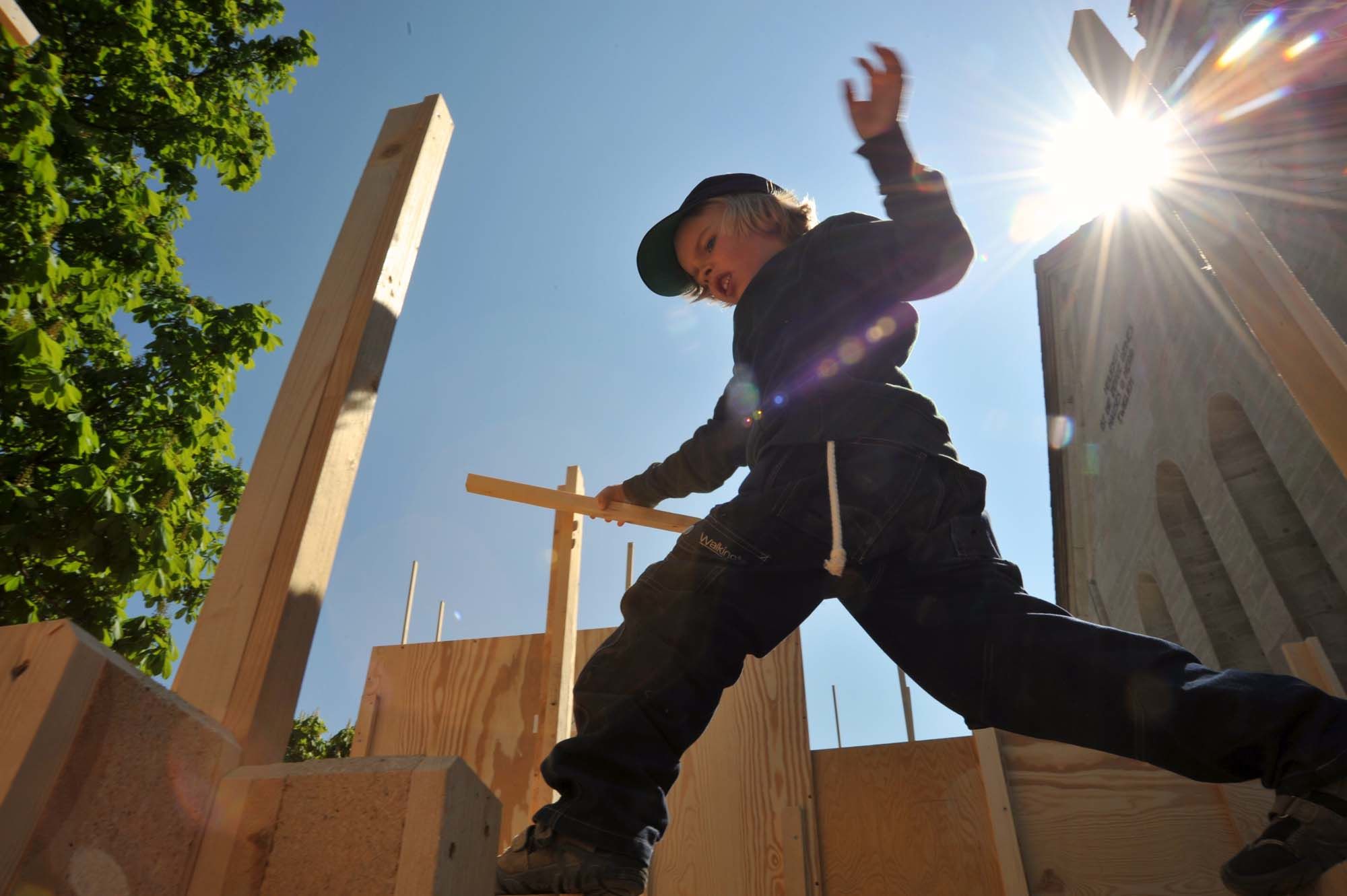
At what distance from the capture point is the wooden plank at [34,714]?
779 millimetres

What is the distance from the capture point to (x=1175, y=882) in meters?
2.58

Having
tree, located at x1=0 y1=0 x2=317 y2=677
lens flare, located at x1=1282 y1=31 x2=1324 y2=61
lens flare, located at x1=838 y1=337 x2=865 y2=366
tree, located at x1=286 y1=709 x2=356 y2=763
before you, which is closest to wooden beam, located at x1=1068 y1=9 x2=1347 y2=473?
lens flare, located at x1=838 y1=337 x2=865 y2=366

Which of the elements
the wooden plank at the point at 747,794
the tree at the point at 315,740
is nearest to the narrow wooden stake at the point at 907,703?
the wooden plank at the point at 747,794

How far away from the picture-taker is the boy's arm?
2.62 m

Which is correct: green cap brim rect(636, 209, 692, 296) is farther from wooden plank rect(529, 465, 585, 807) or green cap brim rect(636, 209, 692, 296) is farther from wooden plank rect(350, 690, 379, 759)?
wooden plank rect(350, 690, 379, 759)

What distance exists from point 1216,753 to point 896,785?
200 centimetres

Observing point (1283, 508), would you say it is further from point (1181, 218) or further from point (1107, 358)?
point (1181, 218)

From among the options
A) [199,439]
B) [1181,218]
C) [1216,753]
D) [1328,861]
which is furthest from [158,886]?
[199,439]

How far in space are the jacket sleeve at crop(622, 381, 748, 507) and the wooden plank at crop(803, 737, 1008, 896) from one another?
1.37 metres

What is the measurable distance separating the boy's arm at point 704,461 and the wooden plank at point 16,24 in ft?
8.08

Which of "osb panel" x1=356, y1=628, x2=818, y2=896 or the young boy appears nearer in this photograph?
the young boy

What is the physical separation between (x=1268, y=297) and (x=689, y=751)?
2.71 m

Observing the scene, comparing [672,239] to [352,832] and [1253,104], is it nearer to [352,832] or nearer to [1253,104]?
[352,832]

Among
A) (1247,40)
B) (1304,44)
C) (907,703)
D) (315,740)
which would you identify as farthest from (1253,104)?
(315,740)
